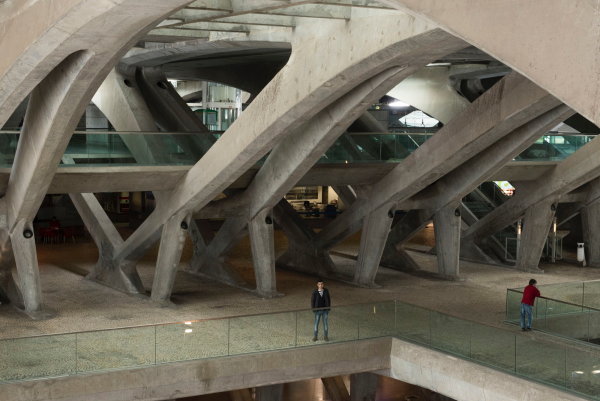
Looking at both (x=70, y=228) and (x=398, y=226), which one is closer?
(x=398, y=226)

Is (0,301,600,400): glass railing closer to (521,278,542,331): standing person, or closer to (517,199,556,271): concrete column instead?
(521,278,542,331): standing person

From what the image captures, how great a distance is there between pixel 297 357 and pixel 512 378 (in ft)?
14.4

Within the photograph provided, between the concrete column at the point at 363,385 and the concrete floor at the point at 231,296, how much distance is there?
236cm

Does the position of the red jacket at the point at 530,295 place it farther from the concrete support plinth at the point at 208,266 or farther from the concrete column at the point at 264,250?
the concrete support plinth at the point at 208,266

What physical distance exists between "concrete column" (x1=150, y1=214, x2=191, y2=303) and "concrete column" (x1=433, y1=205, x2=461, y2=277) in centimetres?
784

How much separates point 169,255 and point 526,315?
8972mm

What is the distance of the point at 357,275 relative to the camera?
28516mm

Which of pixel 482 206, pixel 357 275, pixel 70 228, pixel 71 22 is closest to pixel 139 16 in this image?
pixel 71 22

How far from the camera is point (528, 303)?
21578 mm

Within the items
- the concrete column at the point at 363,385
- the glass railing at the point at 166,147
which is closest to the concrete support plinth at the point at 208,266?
the glass railing at the point at 166,147

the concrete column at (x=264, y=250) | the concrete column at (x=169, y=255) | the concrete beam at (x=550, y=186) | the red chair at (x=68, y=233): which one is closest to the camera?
the concrete column at (x=169, y=255)

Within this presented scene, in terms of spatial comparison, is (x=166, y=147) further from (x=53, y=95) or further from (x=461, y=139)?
(x=461, y=139)

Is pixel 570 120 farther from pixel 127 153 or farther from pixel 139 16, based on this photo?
pixel 139 16

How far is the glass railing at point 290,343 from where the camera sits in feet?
59.9
